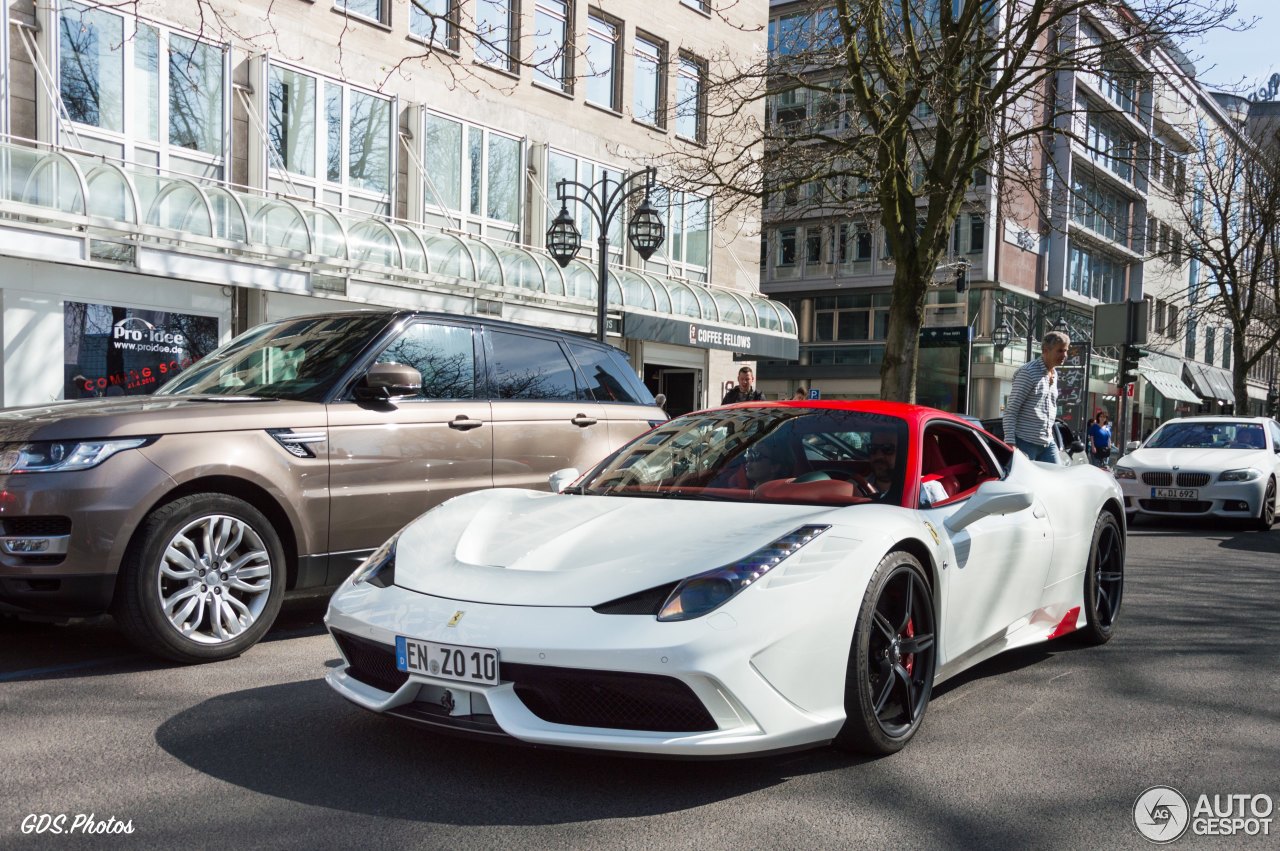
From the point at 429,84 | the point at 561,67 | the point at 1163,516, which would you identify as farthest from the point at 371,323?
the point at 561,67

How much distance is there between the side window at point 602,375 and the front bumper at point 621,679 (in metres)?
4.10

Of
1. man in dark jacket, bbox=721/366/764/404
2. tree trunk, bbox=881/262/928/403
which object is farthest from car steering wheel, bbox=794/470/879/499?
man in dark jacket, bbox=721/366/764/404

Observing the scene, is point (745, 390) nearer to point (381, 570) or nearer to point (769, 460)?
point (769, 460)

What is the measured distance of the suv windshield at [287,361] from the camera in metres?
5.82

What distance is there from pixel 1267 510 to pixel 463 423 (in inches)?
432

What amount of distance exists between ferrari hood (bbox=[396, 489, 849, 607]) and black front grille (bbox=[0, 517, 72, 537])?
157 centimetres

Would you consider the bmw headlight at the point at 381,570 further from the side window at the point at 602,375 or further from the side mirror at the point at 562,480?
the side window at the point at 602,375

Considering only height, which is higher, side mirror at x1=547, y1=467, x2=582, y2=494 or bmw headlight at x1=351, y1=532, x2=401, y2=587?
side mirror at x1=547, y1=467, x2=582, y2=494

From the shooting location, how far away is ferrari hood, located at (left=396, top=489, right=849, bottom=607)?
3.41 m

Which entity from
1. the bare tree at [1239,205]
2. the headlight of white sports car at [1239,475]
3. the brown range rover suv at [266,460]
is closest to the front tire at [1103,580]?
the brown range rover suv at [266,460]

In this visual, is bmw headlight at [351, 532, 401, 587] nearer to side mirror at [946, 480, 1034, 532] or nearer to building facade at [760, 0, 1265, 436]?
side mirror at [946, 480, 1034, 532]

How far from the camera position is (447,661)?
10.8 ft

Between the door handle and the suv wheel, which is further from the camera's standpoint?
the door handle

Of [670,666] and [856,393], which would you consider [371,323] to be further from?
[856,393]
